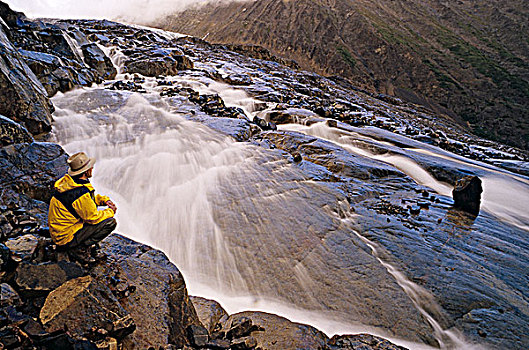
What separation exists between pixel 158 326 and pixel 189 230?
139 inches

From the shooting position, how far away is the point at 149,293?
13.1 ft

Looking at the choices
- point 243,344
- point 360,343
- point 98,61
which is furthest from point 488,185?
point 98,61

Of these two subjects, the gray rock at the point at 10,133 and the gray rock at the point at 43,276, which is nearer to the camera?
the gray rock at the point at 43,276

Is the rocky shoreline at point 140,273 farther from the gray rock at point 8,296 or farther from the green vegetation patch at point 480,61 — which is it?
the green vegetation patch at point 480,61

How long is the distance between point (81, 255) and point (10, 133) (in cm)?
485

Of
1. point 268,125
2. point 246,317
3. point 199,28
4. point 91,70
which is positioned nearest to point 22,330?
point 246,317

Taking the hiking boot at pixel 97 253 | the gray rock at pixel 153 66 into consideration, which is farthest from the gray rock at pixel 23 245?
the gray rock at pixel 153 66

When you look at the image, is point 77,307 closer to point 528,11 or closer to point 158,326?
point 158,326

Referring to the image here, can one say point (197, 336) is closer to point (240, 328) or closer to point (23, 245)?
point (240, 328)

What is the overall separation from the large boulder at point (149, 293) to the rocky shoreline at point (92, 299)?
0.04ft

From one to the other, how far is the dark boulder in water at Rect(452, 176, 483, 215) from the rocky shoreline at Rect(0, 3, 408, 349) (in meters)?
6.70

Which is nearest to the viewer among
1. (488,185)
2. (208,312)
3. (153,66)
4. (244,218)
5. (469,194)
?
(208,312)

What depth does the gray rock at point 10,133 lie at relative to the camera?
20.2 feet

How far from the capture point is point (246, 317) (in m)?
4.16
